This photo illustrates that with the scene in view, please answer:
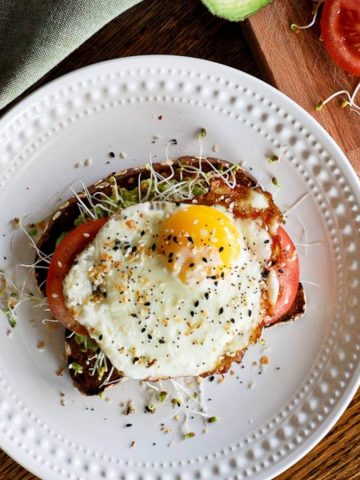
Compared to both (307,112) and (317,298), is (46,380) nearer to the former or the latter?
(317,298)

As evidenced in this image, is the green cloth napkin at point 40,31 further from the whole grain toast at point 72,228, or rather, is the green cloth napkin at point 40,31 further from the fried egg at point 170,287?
the fried egg at point 170,287

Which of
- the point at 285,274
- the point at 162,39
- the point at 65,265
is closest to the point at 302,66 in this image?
the point at 162,39

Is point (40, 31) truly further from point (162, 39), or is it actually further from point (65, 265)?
point (65, 265)

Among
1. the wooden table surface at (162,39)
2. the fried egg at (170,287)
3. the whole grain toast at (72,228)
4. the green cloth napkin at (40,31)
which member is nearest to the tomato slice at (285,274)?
the fried egg at (170,287)

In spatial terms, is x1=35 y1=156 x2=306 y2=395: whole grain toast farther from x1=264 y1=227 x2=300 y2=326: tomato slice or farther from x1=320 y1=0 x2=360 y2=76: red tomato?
x1=320 y1=0 x2=360 y2=76: red tomato

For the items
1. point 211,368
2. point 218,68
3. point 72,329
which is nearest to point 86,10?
point 218,68

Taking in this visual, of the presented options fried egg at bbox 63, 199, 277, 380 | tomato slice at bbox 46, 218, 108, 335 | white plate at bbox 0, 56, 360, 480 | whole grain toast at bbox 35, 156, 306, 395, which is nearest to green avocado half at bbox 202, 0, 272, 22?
white plate at bbox 0, 56, 360, 480

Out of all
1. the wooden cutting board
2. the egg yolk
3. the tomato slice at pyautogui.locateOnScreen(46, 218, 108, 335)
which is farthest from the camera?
the wooden cutting board
